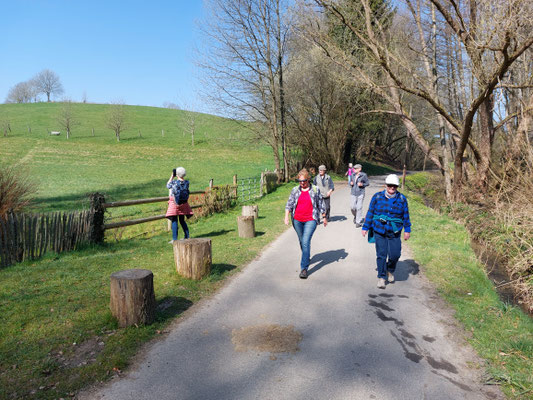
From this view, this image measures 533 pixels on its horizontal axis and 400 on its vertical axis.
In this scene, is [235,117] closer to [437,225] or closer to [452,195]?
[452,195]

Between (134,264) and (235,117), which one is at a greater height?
(235,117)

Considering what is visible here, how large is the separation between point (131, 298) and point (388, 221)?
4.09 metres

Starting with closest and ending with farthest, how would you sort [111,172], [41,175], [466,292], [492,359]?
[492,359]
[466,292]
[41,175]
[111,172]

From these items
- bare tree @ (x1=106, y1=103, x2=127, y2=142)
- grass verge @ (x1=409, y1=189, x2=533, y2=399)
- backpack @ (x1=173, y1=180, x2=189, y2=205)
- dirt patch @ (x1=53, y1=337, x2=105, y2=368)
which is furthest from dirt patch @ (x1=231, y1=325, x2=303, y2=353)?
bare tree @ (x1=106, y1=103, x2=127, y2=142)

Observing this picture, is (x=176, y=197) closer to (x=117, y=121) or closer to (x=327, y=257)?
(x=327, y=257)

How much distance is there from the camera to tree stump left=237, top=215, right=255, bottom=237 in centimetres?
1025

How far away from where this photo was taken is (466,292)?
20.8 ft

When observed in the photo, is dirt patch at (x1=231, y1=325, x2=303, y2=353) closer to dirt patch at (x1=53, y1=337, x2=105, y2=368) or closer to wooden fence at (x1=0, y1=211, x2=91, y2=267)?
dirt patch at (x1=53, y1=337, x2=105, y2=368)

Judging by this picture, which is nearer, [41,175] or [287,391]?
[287,391]

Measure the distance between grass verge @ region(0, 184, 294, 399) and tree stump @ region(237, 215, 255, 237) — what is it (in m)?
0.44

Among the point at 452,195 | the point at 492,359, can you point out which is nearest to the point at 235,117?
the point at 452,195

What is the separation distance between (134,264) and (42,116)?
74.2 metres

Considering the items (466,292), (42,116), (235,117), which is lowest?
(466,292)

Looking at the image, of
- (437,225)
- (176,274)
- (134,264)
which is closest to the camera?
(176,274)
